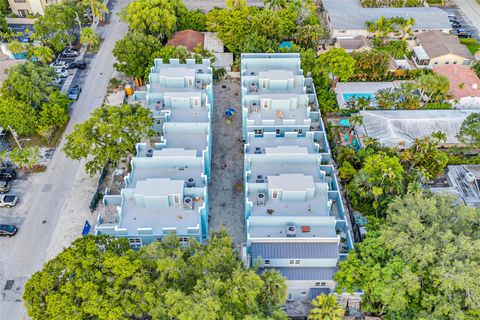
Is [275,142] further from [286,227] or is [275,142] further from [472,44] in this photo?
[472,44]

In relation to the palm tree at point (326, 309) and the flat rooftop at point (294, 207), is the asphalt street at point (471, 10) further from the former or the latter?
the palm tree at point (326, 309)

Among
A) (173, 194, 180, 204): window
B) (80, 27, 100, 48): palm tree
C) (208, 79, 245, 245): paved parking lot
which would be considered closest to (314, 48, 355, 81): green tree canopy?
(208, 79, 245, 245): paved parking lot

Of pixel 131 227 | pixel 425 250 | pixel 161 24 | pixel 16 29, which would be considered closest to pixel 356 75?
pixel 161 24

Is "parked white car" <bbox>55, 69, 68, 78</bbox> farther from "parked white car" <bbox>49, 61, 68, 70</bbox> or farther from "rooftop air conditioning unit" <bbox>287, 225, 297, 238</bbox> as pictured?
"rooftop air conditioning unit" <bbox>287, 225, 297, 238</bbox>

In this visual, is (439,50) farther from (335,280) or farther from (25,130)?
(25,130)

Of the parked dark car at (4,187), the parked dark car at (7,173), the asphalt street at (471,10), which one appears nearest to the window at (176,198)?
the parked dark car at (4,187)
